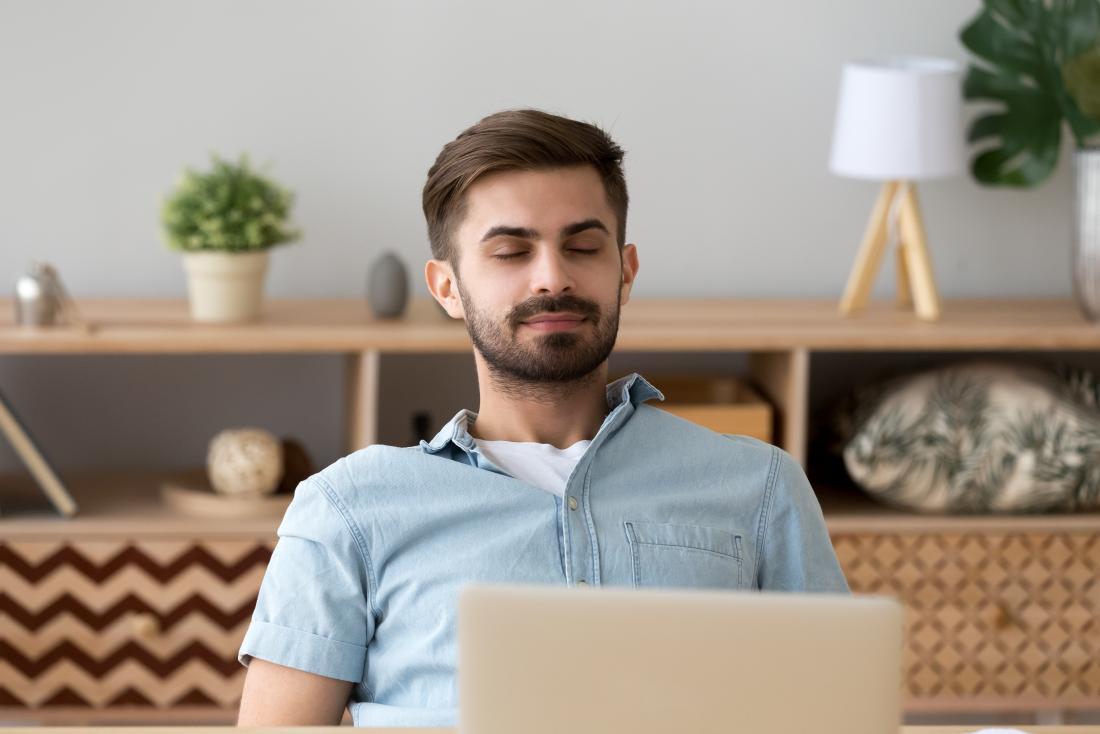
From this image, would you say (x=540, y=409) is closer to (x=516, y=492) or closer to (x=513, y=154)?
(x=516, y=492)

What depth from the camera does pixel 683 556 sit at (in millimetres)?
1263

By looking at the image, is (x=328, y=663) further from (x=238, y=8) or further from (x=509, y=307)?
(x=238, y=8)

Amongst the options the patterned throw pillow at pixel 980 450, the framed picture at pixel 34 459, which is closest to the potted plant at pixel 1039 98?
the patterned throw pillow at pixel 980 450

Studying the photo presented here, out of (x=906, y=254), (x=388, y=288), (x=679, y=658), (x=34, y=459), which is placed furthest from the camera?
(x=906, y=254)

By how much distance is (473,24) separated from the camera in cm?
254

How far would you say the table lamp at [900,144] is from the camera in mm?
2340

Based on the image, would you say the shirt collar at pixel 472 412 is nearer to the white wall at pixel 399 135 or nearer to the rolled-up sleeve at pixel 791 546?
the rolled-up sleeve at pixel 791 546

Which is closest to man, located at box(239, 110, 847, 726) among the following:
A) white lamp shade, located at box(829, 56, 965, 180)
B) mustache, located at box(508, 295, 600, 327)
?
mustache, located at box(508, 295, 600, 327)

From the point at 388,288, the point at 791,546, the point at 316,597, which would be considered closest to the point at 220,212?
the point at 388,288

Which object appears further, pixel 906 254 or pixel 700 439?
pixel 906 254

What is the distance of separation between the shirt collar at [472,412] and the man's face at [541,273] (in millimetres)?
60

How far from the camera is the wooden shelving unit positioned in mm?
2211

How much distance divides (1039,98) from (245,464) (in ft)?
4.94

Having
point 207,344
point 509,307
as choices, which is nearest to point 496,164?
point 509,307
